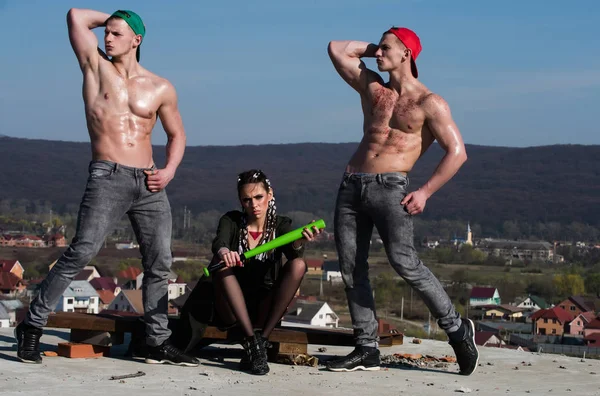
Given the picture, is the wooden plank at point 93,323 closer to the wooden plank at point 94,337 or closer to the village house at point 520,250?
the wooden plank at point 94,337

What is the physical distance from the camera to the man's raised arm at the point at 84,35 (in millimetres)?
6953

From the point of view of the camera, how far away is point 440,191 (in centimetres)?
16550

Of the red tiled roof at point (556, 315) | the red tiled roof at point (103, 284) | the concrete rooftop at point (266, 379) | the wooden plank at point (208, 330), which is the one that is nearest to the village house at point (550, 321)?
the red tiled roof at point (556, 315)

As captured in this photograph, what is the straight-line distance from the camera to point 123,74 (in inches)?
275

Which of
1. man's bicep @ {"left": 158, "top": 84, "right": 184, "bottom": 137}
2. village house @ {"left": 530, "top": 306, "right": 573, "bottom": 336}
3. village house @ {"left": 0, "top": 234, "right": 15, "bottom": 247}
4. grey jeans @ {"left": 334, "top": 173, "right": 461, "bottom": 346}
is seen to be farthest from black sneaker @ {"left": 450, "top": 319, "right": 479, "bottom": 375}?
village house @ {"left": 0, "top": 234, "right": 15, "bottom": 247}

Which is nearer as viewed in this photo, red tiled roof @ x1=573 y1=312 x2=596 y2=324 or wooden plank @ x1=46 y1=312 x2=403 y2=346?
wooden plank @ x1=46 y1=312 x2=403 y2=346

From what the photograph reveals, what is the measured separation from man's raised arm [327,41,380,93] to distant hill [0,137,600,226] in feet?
384

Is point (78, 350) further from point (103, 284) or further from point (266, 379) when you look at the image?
point (103, 284)

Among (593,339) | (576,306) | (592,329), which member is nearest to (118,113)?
(593,339)

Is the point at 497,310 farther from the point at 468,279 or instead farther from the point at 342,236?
the point at 342,236

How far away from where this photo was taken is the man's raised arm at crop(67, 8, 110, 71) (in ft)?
22.8

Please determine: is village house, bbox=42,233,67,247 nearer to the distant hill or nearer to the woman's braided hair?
the distant hill

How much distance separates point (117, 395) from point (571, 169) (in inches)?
7019

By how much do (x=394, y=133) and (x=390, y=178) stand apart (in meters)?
0.31
